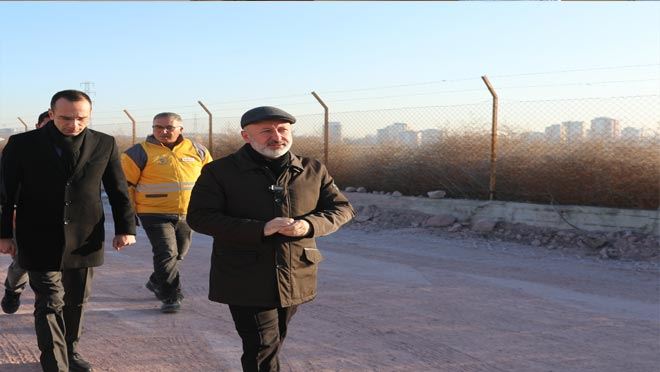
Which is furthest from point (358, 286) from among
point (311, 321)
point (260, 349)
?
point (260, 349)

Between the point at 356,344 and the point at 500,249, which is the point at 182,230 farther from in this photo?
the point at 500,249

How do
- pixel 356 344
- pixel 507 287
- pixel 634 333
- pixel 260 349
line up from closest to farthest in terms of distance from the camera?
pixel 260 349 → pixel 356 344 → pixel 634 333 → pixel 507 287

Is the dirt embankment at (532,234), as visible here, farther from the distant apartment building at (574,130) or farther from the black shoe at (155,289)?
the black shoe at (155,289)

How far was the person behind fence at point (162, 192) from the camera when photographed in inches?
224

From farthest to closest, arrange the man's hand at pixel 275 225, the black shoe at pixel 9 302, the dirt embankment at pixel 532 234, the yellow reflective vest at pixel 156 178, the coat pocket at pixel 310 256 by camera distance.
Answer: the dirt embankment at pixel 532 234 < the yellow reflective vest at pixel 156 178 < the black shoe at pixel 9 302 < the coat pocket at pixel 310 256 < the man's hand at pixel 275 225

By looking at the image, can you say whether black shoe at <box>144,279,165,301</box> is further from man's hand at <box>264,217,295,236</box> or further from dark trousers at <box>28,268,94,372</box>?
man's hand at <box>264,217,295,236</box>

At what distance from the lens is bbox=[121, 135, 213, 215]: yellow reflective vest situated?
5.72m

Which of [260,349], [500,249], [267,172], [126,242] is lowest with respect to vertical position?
[500,249]

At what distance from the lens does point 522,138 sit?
11.9 metres

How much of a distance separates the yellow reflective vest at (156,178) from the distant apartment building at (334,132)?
887 cm

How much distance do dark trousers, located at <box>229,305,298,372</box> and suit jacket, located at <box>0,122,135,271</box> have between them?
1.31m

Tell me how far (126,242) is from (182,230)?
154 cm

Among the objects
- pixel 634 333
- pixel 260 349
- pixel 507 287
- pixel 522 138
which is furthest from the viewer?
pixel 522 138

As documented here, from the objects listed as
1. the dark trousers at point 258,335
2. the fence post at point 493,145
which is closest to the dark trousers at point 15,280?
the dark trousers at point 258,335
